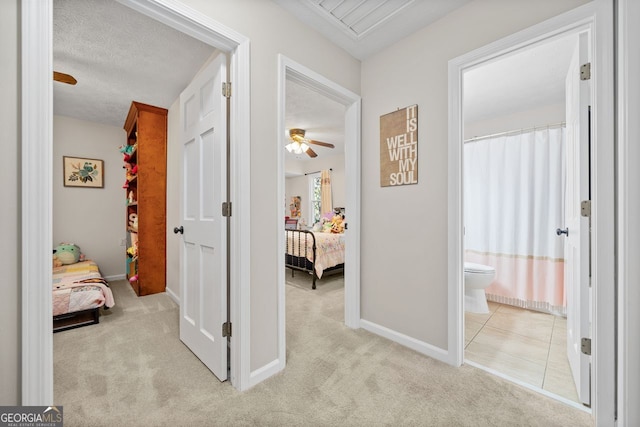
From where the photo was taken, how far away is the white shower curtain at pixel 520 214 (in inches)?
110

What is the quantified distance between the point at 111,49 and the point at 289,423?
3.01 metres

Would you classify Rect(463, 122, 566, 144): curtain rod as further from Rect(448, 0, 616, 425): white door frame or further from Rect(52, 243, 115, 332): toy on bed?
Rect(52, 243, 115, 332): toy on bed

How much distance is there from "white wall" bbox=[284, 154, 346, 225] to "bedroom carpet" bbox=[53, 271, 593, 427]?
165 inches

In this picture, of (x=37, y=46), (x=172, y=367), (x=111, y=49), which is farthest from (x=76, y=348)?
(x=111, y=49)

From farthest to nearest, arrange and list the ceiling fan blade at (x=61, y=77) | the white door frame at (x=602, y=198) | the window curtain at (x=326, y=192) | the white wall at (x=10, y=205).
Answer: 1. the window curtain at (x=326, y=192)
2. the ceiling fan blade at (x=61, y=77)
3. the white door frame at (x=602, y=198)
4. the white wall at (x=10, y=205)

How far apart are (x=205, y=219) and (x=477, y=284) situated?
2.74m

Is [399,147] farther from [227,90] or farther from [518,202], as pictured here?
[518,202]

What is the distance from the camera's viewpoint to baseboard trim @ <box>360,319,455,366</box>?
1854mm

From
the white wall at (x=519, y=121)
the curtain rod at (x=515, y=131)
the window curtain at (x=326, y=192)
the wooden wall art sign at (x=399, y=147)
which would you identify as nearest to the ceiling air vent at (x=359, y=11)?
the wooden wall art sign at (x=399, y=147)

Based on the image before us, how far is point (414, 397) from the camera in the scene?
148cm

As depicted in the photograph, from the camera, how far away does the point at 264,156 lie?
166 centimetres

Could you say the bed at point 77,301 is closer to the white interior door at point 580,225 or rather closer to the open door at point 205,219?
the open door at point 205,219

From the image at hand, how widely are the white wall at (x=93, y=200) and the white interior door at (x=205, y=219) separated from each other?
9.52 ft

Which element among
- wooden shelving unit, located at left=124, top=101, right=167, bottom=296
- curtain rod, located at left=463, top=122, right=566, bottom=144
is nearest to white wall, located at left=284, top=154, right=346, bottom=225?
wooden shelving unit, located at left=124, top=101, right=167, bottom=296
